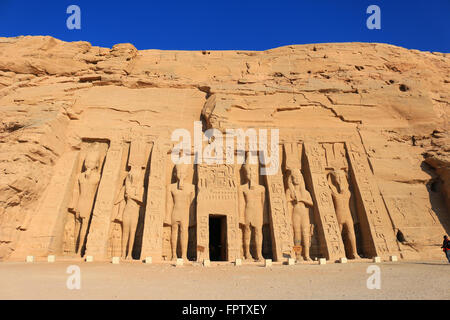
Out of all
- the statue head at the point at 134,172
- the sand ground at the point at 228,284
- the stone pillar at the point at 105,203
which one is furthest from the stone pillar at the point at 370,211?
the stone pillar at the point at 105,203

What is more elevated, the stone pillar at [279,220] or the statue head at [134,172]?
the statue head at [134,172]

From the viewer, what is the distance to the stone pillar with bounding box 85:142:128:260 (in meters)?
9.27

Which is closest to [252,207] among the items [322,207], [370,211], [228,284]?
[322,207]

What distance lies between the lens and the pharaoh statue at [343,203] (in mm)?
10080

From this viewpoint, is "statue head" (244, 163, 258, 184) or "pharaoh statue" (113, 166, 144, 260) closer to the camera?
"pharaoh statue" (113, 166, 144, 260)

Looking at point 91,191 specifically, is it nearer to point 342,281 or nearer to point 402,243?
point 342,281

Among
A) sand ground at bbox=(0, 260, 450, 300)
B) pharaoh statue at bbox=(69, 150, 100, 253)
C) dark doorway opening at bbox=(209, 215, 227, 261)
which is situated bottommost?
sand ground at bbox=(0, 260, 450, 300)

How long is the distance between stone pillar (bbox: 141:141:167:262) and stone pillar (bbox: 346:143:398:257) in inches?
235

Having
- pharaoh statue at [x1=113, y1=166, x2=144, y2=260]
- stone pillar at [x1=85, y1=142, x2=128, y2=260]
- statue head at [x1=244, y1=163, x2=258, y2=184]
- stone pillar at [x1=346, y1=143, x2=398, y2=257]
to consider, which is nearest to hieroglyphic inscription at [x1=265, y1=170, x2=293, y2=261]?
statue head at [x1=244, y1=163, x2=258, y2=184]

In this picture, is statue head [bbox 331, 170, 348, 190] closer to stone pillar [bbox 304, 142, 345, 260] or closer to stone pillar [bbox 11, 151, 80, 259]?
stone pillar [bbox 304, 142, 345, 260]

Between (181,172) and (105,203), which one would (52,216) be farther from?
(181,172)

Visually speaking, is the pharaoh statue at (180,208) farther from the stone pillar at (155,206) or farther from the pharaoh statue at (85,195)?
the pharaoh statue at (85,195)

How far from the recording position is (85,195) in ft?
34.0

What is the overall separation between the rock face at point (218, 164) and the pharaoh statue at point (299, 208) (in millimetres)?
37
